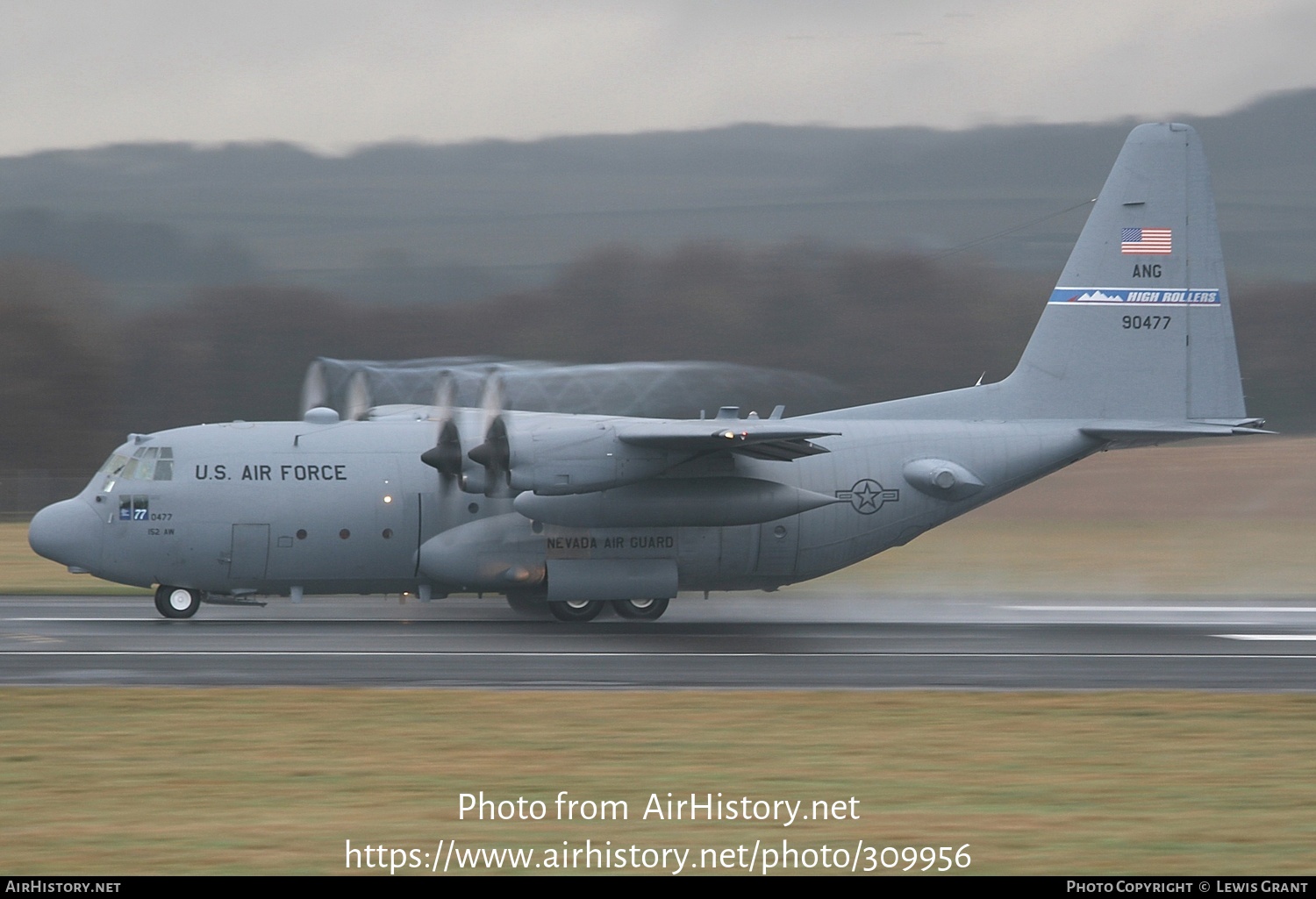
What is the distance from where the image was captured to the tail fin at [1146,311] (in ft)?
71.1

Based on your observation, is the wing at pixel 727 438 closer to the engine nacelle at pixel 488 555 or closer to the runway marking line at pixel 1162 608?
the engine nacelle at pixel 488 555

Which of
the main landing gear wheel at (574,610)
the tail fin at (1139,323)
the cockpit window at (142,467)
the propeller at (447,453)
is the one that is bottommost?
the main landing gear wheel at (574,610)

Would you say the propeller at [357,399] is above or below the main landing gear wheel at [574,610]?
above

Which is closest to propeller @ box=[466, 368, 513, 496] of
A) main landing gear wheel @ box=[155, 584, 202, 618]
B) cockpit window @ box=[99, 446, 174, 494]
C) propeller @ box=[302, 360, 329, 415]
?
cockpit window @ box=[99, 446, 174, 494]

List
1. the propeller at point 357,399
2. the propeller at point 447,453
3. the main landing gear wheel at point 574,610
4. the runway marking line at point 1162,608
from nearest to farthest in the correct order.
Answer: the propeller at point 447,453
the main landing gear wheel at point 574,610
the runway marking line at point 1162,608
the propeller at point 357,399

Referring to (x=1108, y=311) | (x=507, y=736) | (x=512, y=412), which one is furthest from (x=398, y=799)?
(x=1108, y=311)

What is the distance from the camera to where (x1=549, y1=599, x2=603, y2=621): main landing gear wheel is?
798 inches

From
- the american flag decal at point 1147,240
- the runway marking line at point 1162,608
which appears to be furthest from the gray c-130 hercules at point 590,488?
the runway marking line at point 1162,608

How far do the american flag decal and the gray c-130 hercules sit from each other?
1366mm

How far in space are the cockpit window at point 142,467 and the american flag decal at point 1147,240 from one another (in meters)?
15.0

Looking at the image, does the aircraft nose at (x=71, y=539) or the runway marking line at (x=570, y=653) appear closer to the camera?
the runway marking line at (x=570, y=653)

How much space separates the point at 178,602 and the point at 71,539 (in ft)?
5.60

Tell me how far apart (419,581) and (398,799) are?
10606 millimetres

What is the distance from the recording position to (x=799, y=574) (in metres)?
20.8
